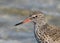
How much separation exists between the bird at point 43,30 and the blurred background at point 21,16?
3.32 feet

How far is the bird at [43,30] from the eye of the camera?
10211mm

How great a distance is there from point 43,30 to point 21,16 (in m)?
3.84

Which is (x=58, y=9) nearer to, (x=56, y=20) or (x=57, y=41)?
(x=56, y=20)

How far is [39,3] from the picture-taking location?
1591 centimetres

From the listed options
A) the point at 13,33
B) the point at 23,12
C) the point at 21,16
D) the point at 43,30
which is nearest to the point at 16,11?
the point at 23,12

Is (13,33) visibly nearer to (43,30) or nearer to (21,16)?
(21,16)

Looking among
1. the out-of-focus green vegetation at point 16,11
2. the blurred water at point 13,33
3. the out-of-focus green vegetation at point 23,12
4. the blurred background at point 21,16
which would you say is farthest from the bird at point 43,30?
the out-of-focus green vegetation at point 16,11

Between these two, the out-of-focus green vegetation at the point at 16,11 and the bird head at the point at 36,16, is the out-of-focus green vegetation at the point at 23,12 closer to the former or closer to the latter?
the out-of-focus green vegetation at the point at 16,11

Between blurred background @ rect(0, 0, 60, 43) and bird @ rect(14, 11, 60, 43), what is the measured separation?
1.01m

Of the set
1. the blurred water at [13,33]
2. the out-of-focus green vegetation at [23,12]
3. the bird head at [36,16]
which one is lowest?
the bird head at [36,16]

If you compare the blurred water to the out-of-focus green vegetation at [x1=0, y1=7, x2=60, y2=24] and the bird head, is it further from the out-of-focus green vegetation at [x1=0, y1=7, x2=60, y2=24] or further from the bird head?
the bird head

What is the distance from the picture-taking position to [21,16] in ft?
47.1

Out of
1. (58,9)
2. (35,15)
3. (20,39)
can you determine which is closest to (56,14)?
(58,9)

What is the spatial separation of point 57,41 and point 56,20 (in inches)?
155
